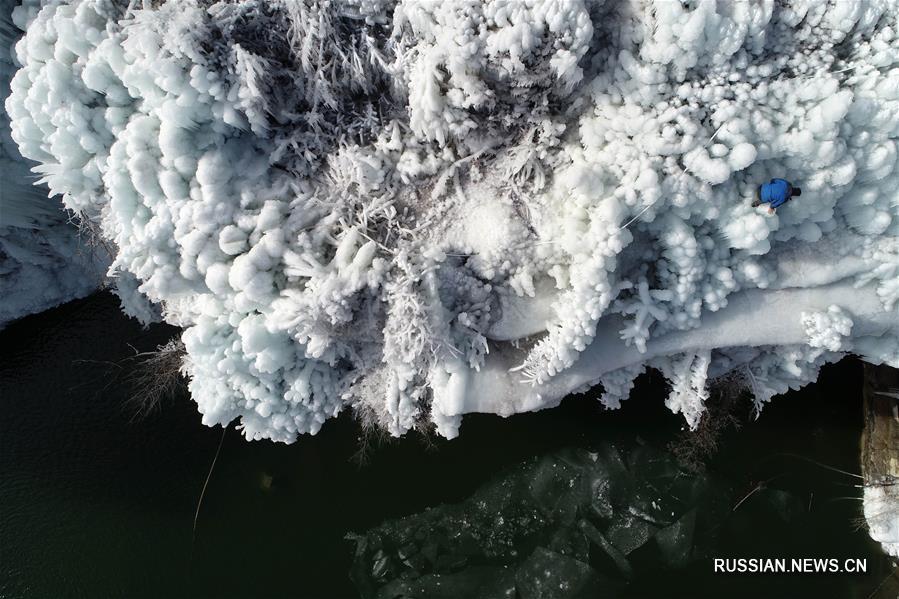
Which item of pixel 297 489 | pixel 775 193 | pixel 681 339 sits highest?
pixel 775 193

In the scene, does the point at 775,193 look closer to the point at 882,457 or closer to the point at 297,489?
the point at 882,457

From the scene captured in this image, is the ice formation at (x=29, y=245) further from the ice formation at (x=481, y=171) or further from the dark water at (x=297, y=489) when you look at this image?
the dark water at (x=297, y=489)

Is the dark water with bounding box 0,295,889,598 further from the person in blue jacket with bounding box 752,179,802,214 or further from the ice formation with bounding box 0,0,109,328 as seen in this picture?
the person in blue jacket with bounding box 752,179,802,214

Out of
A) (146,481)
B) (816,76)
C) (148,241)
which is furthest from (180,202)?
(816,76)

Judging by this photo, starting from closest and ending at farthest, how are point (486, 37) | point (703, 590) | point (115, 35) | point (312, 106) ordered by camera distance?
point (486, 37), point (115, 35), point (312, 106), point (703, 590)

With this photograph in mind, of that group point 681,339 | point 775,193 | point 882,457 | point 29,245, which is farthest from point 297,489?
point 882,457

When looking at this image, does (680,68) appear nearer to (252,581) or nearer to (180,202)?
(180,202)

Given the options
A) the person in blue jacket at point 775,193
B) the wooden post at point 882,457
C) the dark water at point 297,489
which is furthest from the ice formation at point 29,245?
the wooden post at point 882,457

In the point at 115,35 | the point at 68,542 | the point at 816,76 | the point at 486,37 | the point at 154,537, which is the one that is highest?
the point at 816,76

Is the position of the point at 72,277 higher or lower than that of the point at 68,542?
higher
